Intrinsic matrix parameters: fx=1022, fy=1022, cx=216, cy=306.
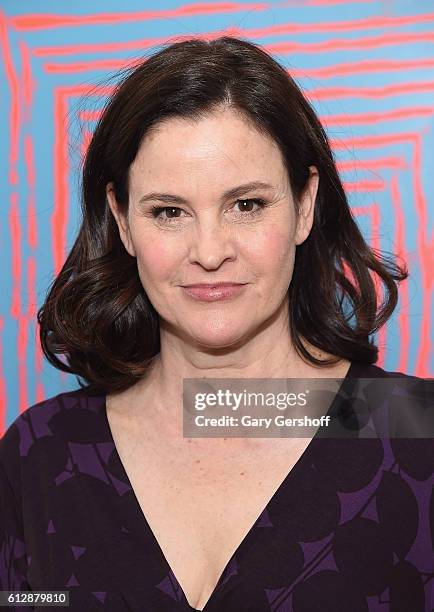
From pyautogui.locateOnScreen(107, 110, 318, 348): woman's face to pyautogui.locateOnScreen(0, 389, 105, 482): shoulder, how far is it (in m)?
0.27

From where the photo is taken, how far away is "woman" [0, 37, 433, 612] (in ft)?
4.62

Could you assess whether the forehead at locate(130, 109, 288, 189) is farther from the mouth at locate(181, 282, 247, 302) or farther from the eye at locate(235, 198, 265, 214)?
the mouth at locate(181, 282, 247, 302)

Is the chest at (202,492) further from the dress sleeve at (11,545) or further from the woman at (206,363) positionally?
the dress sleeve at (11,545)

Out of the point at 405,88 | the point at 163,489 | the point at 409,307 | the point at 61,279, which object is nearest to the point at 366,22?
the point at 405,88

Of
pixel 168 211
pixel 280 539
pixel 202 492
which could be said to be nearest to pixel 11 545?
pixel 202 492

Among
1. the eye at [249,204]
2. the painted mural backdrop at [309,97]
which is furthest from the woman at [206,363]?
the painted mural backdrop at [309,97]

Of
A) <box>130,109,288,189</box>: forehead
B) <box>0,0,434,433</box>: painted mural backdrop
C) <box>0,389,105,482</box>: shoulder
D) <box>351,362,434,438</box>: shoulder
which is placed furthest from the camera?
<box>0,0,434,433</box>: painted mural backdrop

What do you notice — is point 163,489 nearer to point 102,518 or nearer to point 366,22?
point 102,518

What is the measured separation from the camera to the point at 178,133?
4.63 ft

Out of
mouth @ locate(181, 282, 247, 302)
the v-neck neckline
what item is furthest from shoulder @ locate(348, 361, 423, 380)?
mouth @ locate(181, 282, 247, 302)

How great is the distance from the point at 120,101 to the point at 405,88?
2.98 ft

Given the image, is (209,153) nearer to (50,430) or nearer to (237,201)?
(237,201)

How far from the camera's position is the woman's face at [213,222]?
138 cm

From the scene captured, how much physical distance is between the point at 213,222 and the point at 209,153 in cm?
9
